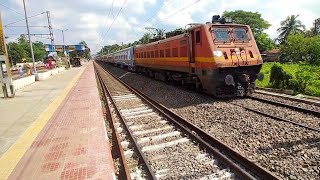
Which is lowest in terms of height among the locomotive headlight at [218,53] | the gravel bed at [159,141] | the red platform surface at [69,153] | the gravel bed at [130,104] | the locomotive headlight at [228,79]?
the gravel bed at [130,104]

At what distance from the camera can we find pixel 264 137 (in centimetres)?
675

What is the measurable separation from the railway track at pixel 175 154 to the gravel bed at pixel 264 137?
0.36 meters

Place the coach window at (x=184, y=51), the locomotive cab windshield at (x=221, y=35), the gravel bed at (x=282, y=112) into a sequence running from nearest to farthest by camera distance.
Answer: the gravel bed at (x=282, y=112) < the locomotive cab windshield at (x=221, y=35) < the coach window at (x=184, y=51)

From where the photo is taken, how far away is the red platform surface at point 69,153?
524cm

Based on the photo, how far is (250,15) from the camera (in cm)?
7581

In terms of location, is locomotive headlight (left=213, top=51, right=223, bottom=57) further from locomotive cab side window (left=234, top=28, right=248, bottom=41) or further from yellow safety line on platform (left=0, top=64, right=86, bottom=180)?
yellow safety line on platform (left=0, top=64, right=86, bottom=180)

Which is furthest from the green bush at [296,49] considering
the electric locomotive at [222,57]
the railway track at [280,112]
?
the railway track at [280,112]

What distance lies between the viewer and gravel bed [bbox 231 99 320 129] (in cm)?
780

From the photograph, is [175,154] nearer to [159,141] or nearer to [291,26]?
[159,141]

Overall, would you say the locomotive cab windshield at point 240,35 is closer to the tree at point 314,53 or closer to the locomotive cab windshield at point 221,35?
the locomotive cab windshield at point 221,35

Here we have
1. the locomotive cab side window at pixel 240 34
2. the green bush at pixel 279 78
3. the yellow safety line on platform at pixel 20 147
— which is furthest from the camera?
the green bush at pixel 279 78

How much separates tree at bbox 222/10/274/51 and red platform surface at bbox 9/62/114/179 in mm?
73436

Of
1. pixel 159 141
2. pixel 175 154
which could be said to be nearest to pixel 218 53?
pixel 159 141

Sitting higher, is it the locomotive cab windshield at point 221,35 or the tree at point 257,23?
the tree at point 257,23
